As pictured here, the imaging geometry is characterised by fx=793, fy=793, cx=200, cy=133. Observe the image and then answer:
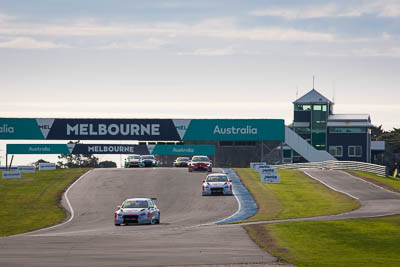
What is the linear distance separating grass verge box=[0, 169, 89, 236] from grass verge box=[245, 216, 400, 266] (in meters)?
14.5

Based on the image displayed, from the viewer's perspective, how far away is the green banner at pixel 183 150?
3644 inches

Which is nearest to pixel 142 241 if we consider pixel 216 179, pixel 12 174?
pixel 216 179

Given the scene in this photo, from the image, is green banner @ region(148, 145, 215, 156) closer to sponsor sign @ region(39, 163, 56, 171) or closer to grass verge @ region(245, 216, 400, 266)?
sponsor sign @ region(39, 163, 56, 171)

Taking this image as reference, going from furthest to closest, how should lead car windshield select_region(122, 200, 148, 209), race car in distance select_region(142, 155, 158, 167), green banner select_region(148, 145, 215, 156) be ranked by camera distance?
green banner select_region(148, 145, 215, 156) → race car in distance select_region(142, 155, 158, 167) → lead car windshield select_region(122, 200, 148, 209)

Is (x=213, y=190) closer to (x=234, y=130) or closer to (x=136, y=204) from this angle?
(x=136, y=204)

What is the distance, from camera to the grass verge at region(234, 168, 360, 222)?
4197cm

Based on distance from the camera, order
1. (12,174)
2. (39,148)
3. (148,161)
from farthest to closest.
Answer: (39,148) → (148,161) → (12,174)

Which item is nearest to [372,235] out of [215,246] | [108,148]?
[215,246]

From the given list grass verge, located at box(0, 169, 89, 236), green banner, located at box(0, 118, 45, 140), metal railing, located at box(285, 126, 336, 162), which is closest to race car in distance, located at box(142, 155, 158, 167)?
grass verge, located at box(0, 169, 89, 236)

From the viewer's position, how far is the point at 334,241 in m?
26.5

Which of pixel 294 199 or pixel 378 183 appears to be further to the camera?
pixel 378 183

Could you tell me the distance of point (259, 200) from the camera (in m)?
50.2

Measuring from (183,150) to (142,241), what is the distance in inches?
2665

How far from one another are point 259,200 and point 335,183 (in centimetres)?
1461
